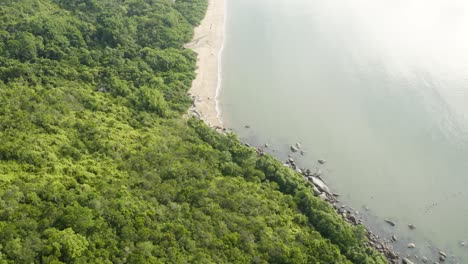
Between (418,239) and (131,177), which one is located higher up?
(418,239)

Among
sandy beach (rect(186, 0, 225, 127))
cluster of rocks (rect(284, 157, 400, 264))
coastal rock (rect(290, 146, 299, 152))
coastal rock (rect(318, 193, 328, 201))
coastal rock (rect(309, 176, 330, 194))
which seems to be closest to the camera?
Result: cluster of rocks (rect(284, 157, 400, 264))

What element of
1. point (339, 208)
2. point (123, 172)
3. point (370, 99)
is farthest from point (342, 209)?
point (123, 172)

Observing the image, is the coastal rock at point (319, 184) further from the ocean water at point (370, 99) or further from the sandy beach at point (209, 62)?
the sandy beach at point (209, 62)

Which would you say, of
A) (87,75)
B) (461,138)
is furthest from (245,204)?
(461,138)

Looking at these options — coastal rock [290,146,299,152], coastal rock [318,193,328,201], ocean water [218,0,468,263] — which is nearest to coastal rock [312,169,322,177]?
ocean water [218,0,468,263]

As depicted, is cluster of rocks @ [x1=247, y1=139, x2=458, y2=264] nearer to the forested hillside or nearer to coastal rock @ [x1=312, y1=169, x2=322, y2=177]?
coastal rock @ [x1=312, y1=169, x2=322, y2=177]

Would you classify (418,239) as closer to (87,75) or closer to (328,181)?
(328,181)
